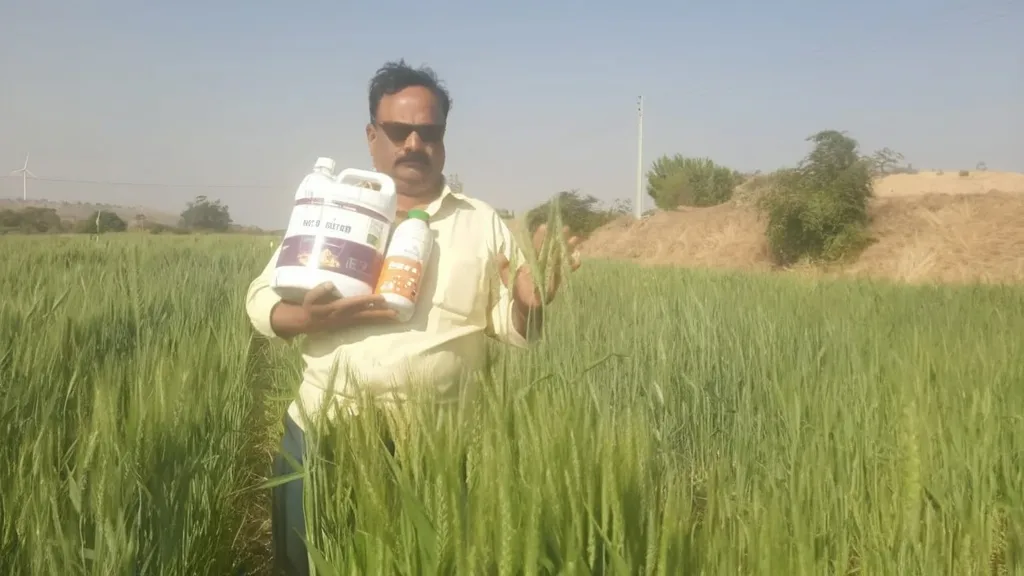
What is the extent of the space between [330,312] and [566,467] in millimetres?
737

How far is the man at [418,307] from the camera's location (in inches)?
55.6

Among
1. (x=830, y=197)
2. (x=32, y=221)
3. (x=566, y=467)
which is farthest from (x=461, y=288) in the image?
(x=32, y=221)

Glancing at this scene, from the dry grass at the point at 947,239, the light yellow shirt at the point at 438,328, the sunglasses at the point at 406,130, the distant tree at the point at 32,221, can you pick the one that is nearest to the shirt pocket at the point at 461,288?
the light yellow shirt at the point at 438,328

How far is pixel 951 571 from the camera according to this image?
0.98 meters

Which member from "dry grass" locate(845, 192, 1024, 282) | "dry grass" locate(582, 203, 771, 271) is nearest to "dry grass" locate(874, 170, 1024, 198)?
"dry grass" locate(582, 203, 771, 271)

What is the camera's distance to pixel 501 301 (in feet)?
5.33

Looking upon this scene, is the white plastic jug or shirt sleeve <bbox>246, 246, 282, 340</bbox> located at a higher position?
the white plastic jug

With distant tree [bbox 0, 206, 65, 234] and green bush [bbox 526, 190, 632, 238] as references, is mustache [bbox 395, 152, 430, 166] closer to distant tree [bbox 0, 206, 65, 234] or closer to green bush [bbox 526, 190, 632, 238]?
green bush [bbox 526, 190, 632, 238]

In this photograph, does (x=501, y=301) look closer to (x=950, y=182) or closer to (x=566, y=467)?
(x=566, y=467)

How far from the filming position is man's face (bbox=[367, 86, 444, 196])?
1680 millimetres

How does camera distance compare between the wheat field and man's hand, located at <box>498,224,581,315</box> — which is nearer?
the wheat field

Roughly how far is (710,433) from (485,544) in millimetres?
1284

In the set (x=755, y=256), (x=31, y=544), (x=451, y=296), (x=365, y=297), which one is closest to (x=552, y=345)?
(x=451, y=296)

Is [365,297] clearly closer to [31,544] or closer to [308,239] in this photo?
[308,239]
